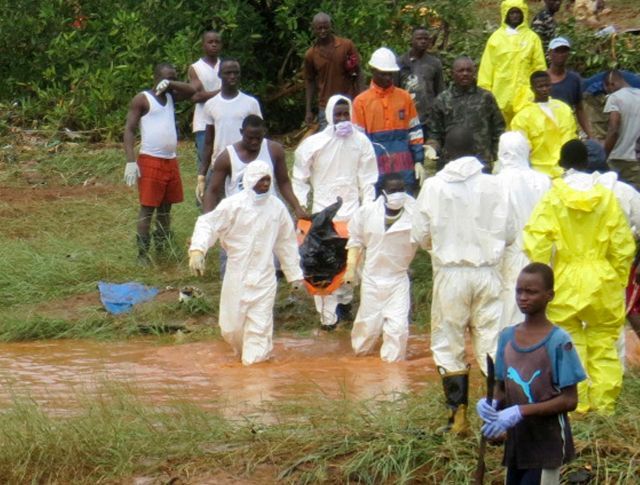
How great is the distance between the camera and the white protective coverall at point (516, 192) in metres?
9.30

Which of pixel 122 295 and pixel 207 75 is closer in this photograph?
pixel 122 295

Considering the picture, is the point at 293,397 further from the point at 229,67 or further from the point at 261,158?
the point at 229,67

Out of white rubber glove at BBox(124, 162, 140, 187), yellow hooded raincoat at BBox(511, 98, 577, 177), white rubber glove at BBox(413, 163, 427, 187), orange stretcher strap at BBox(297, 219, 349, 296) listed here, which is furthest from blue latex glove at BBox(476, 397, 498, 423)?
white rubber glove at BBox(124, 162, 140, 187)

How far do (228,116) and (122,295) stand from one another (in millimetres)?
1710

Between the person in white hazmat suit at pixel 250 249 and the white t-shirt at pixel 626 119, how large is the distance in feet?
10.4

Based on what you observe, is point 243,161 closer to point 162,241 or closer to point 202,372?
point 202,372

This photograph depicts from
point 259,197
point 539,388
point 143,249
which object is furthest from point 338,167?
point 539,388

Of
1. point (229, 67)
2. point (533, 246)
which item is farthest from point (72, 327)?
point (533, 246)

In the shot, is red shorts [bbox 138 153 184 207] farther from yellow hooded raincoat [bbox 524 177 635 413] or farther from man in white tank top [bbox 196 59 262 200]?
yellow hooded raincoat [bbox 524 177 635 413]

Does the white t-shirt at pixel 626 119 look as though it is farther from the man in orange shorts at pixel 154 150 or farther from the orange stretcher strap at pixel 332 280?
the man in orange shorts at pixel 154 150

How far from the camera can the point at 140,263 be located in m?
13.0

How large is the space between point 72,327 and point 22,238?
2.97m

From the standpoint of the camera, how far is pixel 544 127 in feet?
37.8

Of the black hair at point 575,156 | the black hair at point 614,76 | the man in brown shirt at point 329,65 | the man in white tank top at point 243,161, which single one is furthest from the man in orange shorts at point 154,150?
the black hair at point 575,156
